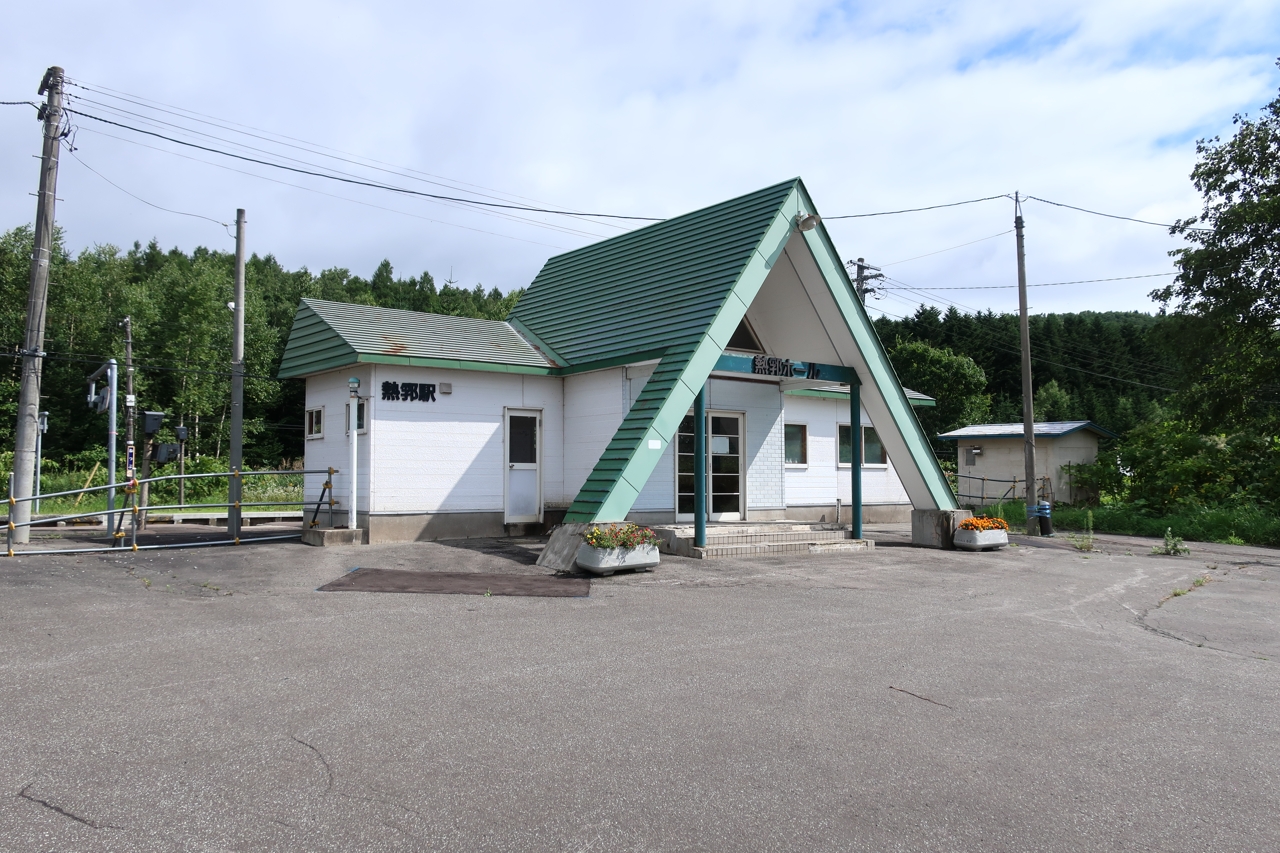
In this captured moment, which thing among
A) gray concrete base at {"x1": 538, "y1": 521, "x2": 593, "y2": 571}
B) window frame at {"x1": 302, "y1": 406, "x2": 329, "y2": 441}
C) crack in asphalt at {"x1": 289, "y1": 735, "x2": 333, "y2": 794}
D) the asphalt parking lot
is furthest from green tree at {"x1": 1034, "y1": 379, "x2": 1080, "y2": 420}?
crack in asphalt at {"x1": 289, "y1": 735, "x2": 333, "y2": 794}

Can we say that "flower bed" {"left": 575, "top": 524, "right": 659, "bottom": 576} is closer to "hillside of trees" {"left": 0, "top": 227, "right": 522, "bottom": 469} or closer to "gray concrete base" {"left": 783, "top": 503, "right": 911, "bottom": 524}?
"gray concrete base" {"left": 783, "top": 503, "right": 911, "bottom": 524}

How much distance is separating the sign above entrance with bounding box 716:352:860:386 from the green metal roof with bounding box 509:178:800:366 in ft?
3.46

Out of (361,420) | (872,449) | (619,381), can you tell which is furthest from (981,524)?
(361,420)

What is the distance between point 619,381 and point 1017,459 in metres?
19.6

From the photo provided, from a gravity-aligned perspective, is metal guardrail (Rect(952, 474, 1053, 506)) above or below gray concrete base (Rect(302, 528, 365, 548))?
above

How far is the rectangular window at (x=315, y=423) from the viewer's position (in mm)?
16375

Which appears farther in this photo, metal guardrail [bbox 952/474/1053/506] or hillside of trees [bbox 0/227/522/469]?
hillside of trees [bbox 0/227/522/469]

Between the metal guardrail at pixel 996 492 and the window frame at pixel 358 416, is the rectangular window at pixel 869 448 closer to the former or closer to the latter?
the metal guardrail at pixel 996 492

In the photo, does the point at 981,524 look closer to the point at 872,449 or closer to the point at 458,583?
the point at 872,449

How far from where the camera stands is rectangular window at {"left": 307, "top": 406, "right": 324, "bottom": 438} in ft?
53.7

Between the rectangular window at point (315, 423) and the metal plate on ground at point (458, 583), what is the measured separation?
560 cm

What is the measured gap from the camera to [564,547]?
39.0 ft

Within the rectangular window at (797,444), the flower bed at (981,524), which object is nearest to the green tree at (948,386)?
the rectangular window at (797,444)

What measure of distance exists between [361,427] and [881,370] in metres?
9.28
